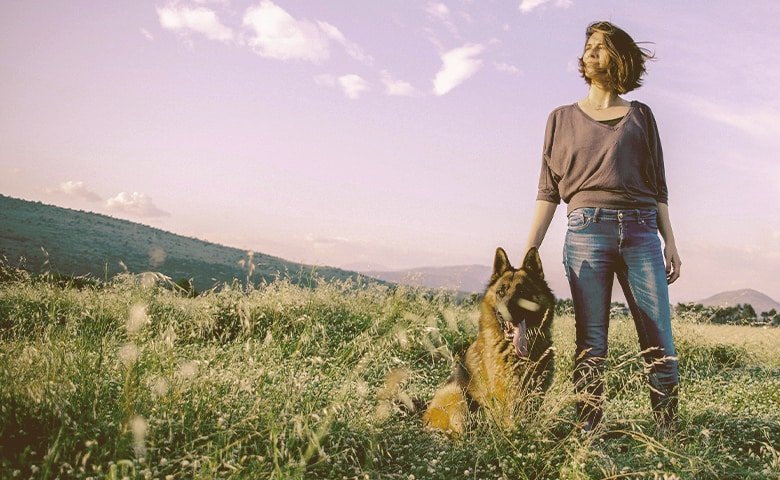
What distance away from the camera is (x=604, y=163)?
3.39 m

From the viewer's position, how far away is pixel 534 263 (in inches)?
145

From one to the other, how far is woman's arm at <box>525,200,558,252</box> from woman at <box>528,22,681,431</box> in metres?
0.16

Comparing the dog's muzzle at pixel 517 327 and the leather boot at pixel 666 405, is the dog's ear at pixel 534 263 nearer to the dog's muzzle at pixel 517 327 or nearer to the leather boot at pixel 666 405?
the dog's muzzle at pixel 517 327

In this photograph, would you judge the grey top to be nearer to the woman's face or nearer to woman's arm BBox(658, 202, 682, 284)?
woman's arm BBox(658, 202, 682, 284)

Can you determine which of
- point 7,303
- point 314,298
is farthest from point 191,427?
point 7,303

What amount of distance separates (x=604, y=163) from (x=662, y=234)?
0.78m

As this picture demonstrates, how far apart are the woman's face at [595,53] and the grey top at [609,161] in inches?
11.9

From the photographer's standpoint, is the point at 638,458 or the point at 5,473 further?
the point at 638,458

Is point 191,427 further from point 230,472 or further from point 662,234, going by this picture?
point 662,234

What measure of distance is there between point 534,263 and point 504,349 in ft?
2.18

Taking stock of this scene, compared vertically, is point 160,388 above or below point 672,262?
below

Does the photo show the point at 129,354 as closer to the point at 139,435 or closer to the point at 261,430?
the point at 139,435

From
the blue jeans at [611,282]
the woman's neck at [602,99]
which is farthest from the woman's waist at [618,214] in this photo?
the woman's neck at [602,99]

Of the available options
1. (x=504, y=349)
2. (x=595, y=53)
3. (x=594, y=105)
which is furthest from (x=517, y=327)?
(x=595, y=53)
